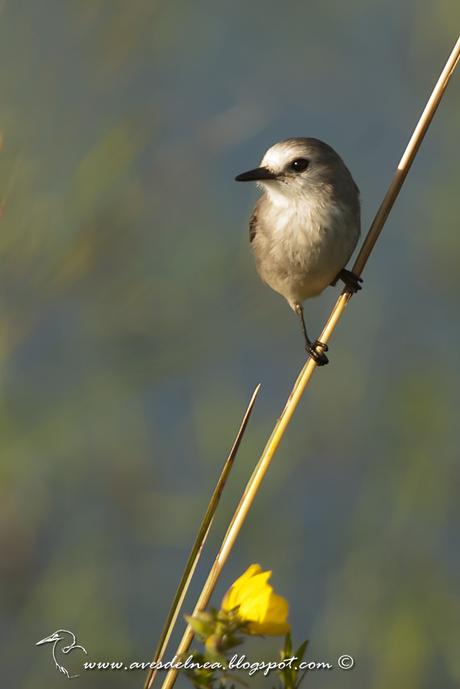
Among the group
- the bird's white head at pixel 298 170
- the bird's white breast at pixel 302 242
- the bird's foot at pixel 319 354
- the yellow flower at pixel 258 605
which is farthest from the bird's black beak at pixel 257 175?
the yellow flower at pixel 258 605

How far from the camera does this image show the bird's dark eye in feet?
10.2

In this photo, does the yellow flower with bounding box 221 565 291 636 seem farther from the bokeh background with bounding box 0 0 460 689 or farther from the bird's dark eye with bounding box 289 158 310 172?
the bird's dark eye with bounding box 289 158 310 172

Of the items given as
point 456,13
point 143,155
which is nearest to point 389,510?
point 143,155

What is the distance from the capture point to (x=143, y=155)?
130 inches

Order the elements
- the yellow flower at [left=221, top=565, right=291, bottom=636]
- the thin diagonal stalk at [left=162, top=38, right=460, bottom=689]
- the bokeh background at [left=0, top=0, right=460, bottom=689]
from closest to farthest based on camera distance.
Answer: the yellow flower at [left=221, top=565, right=291, bottom=636], the thin diagonal stalk at [left=162, top=38, right=460, bottom=689], the bokeh background at [left=0, top=0, right=460, bottom=689]

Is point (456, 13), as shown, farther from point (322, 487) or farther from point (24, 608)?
point (24, 608)

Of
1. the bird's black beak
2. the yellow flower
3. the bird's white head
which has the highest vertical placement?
the bird's white head

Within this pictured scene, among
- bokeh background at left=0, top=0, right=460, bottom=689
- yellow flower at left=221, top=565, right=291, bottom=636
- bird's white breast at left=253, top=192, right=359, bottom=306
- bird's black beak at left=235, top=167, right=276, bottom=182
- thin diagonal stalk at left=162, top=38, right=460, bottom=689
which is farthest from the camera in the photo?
bird's white breast at left=253, top=192, right=359, bottom=306

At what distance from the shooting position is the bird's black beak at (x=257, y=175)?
9.71 feet

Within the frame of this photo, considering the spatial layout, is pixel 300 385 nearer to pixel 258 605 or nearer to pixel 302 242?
pixel 258 605

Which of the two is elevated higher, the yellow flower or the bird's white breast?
the bird's white breast

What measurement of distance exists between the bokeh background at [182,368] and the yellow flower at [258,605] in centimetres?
134

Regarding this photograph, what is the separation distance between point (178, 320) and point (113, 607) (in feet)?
2.97

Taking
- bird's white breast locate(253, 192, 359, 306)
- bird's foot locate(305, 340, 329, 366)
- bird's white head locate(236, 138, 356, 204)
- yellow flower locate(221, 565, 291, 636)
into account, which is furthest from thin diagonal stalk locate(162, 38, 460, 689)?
bird's white head locate(236, 138, 356, 204)
